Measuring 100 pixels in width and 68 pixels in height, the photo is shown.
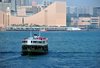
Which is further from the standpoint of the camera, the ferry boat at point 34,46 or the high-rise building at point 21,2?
the high-rise building at point 21,2

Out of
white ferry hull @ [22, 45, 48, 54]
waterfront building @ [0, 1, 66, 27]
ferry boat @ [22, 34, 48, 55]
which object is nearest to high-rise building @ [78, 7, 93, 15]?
waterfront building @ [0, 1, 66, 27]

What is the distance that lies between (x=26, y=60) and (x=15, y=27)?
2687 inches

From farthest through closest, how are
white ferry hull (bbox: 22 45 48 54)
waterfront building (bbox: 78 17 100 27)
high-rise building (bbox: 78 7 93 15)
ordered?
high-rise building (bbox: 78 7 93 15) → waterfront building (bbox: 78 17 100 27) → white ferry hull (bbox: 22 45 48 54)

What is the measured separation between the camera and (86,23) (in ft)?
327

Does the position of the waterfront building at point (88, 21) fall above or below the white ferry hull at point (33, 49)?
above

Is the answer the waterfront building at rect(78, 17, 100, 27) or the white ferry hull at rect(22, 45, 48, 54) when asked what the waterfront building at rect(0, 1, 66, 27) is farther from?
the white ferry hull at rect(22, 45, 48, 54)

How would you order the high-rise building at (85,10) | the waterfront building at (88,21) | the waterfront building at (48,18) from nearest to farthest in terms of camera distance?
the waterfront building at (48,18) < the waterfront building at (88,21) < the high-rise building at (85,10)

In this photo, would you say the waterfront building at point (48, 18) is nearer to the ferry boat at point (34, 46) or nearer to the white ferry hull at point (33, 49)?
the ferry boat at point (34, 46)

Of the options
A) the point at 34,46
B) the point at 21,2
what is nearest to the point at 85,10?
the point at 21,2

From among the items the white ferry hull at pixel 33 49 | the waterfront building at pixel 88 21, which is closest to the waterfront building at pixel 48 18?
the waterfront building at pixel 88 21

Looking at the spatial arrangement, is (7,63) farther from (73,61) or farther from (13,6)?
(13,6)

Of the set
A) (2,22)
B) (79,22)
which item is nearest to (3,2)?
(2,22)

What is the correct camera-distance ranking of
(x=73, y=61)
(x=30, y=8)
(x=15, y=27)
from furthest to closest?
(x=30, y=8) < (x=15, y=27) < (x=73, y=61)

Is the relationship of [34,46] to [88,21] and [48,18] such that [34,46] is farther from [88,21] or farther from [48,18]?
[88,21]
